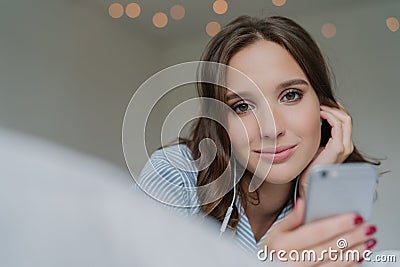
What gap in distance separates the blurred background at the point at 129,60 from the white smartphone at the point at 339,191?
1.13m

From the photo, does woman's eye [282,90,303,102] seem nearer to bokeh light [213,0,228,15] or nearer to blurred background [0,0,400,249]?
blurred background [0,0,400,249]

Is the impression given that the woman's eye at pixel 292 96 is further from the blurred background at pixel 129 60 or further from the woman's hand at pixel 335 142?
the blurred background at pixel 129 60

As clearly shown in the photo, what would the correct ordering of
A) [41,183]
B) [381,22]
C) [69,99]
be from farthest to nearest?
[381,22]
[69,99]
[41,183]

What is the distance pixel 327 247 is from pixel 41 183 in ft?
0.56

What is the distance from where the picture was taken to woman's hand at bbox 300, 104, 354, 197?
57 cm

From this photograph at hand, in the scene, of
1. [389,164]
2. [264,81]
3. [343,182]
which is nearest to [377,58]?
[389,164]

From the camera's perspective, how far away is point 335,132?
60 centimetres

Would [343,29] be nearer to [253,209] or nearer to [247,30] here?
[247,30]

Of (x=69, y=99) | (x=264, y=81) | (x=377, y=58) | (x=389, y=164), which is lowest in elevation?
(x=389, y=164)

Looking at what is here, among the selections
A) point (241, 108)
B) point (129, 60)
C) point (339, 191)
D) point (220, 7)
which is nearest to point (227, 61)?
point (241, 108)

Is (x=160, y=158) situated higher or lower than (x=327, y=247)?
lower

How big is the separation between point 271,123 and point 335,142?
9 cm

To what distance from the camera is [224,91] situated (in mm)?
601

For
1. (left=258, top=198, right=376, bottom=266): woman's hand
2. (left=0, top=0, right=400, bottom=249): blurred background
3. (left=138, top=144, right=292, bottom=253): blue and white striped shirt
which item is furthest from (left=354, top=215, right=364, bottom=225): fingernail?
(left=0, top=0, right=400, bottom=249): blurred background
